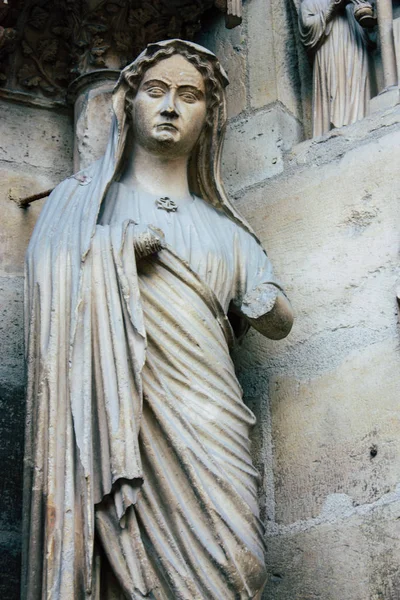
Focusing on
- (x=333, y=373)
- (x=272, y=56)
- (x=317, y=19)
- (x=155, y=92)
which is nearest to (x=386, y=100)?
(x=317, y=19)

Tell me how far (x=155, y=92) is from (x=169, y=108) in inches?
3.7

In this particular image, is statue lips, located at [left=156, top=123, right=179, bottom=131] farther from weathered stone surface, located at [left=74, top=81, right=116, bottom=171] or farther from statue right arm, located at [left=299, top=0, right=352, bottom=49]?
statue right arm, located at [left=299, top=0, right=352, bottom=49]

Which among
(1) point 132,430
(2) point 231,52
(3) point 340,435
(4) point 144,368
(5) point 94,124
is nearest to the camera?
(1) point 132,430

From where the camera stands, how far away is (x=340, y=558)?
16.6ft

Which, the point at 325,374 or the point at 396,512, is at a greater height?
the point at 325,374

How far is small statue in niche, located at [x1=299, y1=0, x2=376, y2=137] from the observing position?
5.83m

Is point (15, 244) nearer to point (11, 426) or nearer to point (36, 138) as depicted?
point (36, 138)

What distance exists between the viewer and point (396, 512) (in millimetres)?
4996

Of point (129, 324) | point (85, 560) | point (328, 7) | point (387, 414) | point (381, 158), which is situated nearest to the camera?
point (85, 560)

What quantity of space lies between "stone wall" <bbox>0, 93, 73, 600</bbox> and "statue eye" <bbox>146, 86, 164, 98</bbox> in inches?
30.9

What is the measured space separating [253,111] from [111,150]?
2.92 feet

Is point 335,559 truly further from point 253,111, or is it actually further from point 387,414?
point 253,111

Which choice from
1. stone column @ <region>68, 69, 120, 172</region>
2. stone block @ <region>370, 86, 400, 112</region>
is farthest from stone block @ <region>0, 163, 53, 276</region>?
stone block @ <region>370, 86, 400, 112</region>

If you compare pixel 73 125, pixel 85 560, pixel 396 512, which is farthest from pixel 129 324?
pixel 73 125
